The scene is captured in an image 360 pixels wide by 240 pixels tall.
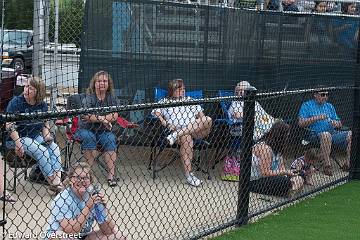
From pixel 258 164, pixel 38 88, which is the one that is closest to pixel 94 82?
pixel 38 88

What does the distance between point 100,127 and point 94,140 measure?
0.19m

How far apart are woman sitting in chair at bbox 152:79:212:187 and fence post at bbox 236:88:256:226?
1.45m

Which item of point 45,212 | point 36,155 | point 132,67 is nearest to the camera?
point 45,212

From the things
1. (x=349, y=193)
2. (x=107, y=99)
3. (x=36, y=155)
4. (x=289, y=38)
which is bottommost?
(x=349, y=193)

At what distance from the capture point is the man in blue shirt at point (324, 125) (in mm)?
7523

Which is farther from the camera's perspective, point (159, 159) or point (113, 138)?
point (159, 159)

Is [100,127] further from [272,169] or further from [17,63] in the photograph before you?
[17,63]

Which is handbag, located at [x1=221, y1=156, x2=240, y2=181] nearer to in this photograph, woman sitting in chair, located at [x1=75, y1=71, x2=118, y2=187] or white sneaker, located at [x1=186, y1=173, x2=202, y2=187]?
white sneaker, located at [x1=186, y1=173, x2=202, y2=187]

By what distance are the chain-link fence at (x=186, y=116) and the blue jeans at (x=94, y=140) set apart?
0.05 feet

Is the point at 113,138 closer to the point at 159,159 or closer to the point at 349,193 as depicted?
the point at 159,159

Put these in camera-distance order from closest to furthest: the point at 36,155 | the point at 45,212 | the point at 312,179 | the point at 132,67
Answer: the point at 45,212 < the point at 36,155 < the point at 312,179 < the point at 132,67

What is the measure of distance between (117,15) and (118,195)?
7.36 feet

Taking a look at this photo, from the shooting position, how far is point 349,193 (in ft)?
22.0

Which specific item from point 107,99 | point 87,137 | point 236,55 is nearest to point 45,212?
point 87,137
